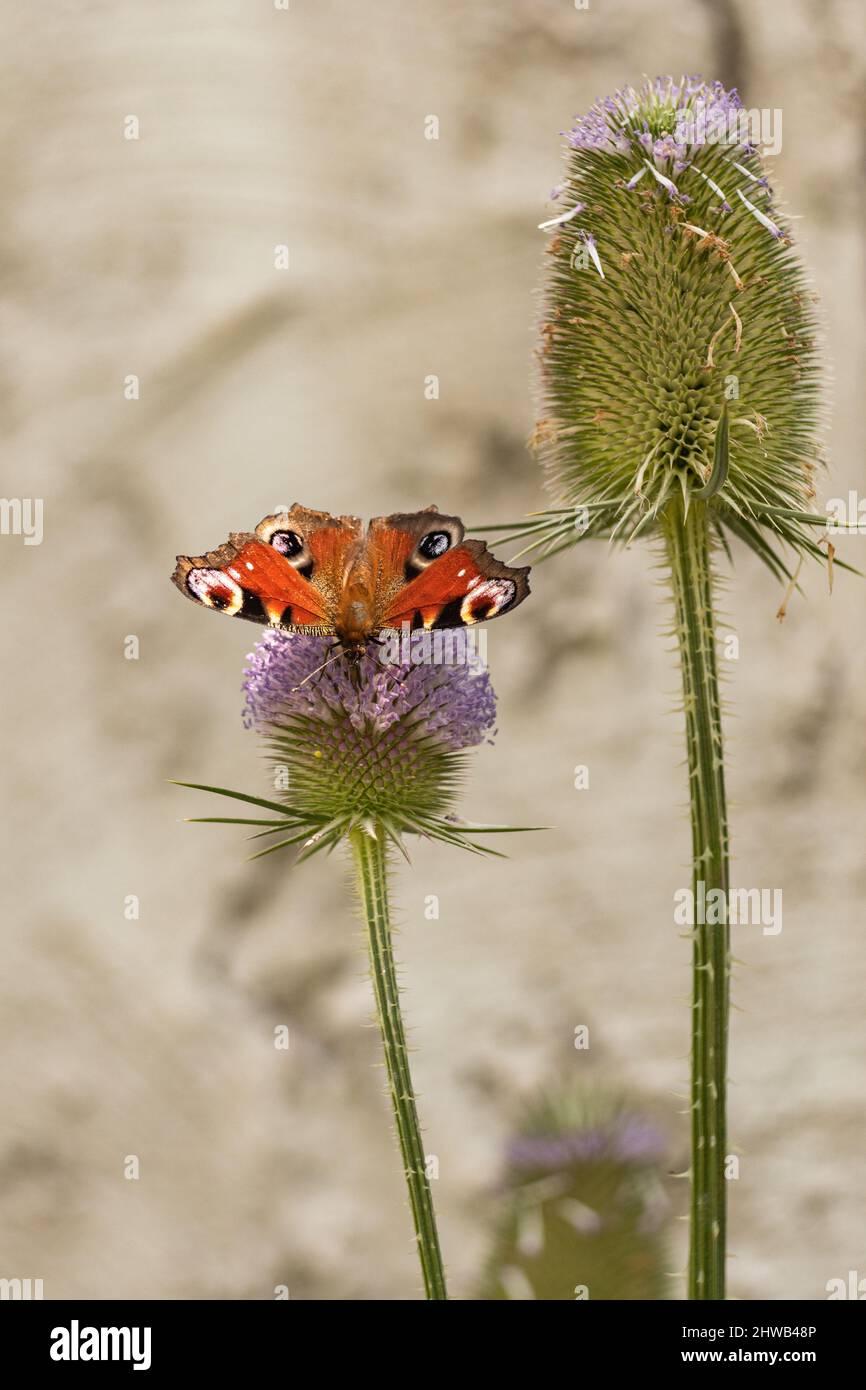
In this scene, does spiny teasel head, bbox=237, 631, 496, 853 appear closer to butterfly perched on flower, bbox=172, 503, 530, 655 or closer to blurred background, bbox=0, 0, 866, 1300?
butterfly perched on flower, bbox=172, 503, 530, 655

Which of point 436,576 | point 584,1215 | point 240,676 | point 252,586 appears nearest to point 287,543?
point 252,586

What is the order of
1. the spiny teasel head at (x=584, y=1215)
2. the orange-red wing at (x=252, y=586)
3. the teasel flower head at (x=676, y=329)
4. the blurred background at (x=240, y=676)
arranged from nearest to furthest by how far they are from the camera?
the orange-red wing at (x=252, y=586) < the teasel flower head at (x=676, y=329) < the spiny teasel head at (x=584, y=1215) < the blurred background at (x=240, y=676)

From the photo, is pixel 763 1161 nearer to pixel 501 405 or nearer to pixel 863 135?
pixel 501 405

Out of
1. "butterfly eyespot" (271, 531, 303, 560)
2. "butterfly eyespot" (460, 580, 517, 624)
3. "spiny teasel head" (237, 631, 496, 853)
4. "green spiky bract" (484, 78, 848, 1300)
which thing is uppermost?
"green spiky bract" (484, 78, 848, 1300)

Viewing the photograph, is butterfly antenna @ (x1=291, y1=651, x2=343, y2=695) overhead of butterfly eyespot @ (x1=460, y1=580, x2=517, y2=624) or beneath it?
beneath

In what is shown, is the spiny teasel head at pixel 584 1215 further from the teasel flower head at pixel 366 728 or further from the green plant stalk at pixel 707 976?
the teasel flower head at pixel 366 728

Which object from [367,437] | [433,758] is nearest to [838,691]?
[367,437]

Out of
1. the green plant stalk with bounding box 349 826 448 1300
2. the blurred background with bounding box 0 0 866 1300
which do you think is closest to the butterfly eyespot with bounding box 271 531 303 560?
the green plant stalk with bounding box 349 826 448 1300

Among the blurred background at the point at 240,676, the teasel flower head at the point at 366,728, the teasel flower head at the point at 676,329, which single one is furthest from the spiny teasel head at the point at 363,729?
the blurred background at the point at 240,676
